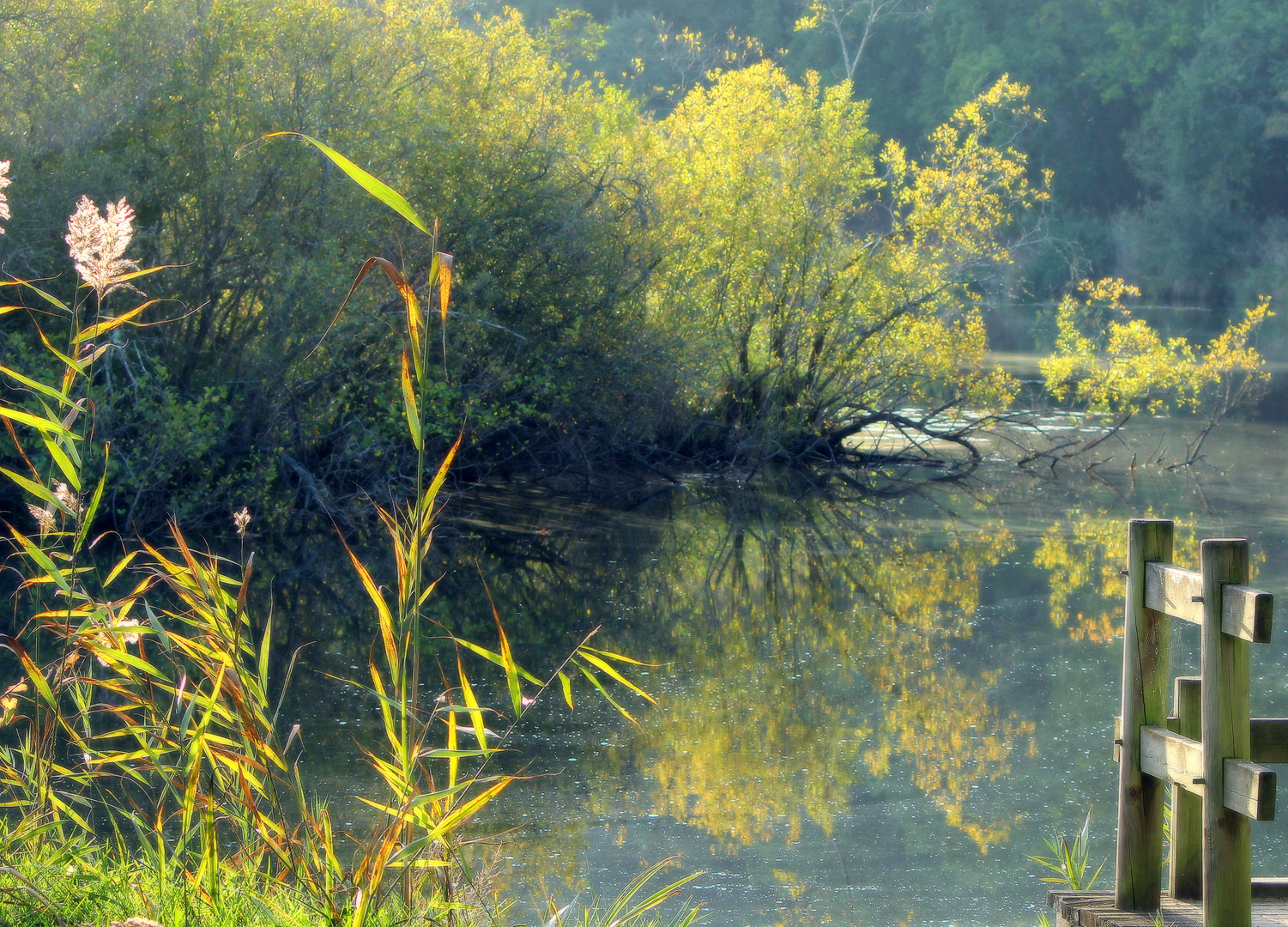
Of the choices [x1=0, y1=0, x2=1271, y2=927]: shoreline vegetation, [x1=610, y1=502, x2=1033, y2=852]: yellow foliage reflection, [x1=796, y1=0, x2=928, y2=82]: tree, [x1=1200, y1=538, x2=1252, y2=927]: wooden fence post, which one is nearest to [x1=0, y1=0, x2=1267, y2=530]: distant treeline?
[x1=0, y1=0, x2=1271, y2=927]: shoreline vegetation

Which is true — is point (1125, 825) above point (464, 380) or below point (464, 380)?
below

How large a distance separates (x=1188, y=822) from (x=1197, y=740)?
0.22m

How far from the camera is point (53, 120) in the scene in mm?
10625

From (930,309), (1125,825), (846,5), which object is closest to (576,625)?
(1125,825)

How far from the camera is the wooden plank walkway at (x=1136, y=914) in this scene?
3072 mm

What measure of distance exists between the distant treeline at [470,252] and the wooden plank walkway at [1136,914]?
4.50 meters

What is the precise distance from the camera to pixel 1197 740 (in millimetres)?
3182

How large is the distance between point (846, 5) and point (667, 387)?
30689mm

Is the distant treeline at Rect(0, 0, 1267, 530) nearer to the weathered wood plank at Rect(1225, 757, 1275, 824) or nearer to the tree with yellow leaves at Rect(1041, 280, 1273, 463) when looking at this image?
the tree with yellow leaves at Rect(1041, 280, 1273, 463)

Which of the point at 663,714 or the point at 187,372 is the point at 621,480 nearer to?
the point at 187,372

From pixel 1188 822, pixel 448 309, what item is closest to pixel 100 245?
pixel 448 309

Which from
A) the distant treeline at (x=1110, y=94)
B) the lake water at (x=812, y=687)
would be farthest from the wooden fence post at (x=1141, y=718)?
the distant treeline at (x=1110, y=94)

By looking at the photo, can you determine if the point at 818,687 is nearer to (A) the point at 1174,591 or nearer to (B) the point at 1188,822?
(B) the point at 1188,822

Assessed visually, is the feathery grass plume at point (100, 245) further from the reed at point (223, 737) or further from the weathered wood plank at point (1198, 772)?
the weathered wood plank at point (1198, 772)
